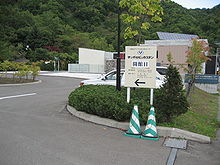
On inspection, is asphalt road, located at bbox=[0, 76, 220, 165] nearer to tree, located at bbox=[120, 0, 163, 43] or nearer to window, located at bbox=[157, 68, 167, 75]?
tree, located at bbox=[120, 0, 163, 43]

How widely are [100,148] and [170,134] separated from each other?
74.1 inches

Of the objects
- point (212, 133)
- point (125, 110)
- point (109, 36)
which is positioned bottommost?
point (212, 133)

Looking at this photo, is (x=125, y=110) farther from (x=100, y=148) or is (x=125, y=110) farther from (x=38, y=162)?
(x=38, y=162)

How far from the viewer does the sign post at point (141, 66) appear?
20.2ft

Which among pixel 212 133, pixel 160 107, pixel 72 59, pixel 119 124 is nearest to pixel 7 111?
pixel 119 124

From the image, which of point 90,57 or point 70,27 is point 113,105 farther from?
point 70,27

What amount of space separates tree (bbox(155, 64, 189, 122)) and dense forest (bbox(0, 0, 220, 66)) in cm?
1680

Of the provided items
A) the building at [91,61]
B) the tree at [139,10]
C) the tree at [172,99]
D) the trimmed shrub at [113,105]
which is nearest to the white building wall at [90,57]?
the building at [91,61]

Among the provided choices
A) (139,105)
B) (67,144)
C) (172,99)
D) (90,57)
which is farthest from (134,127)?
(90,57)

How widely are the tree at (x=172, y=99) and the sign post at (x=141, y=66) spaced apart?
32 centimetres

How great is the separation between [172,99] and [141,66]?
122 centimetres

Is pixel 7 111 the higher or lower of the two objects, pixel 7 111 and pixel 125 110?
the lower

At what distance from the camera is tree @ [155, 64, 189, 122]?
5.86m

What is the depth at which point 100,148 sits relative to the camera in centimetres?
473
